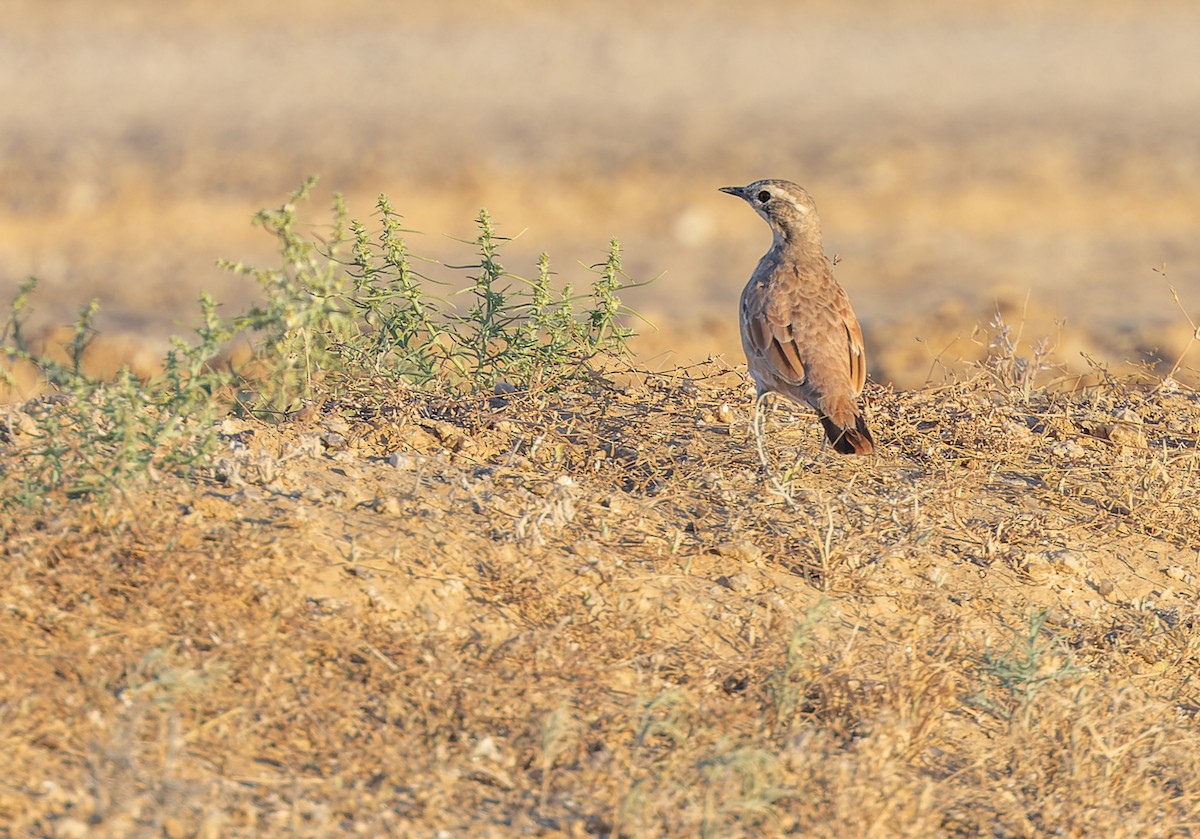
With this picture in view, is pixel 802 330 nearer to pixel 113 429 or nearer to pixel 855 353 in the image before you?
pixel 855 353

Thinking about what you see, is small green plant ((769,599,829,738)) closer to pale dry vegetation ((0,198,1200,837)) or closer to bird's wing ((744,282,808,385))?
pale dry vegetation ((0,198,1200,837))

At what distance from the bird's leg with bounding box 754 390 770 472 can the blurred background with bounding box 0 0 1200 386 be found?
3753 millimetres

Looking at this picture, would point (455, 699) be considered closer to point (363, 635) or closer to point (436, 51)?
point (363, 635)

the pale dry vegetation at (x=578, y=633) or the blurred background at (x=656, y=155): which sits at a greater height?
the blurred background at (x=656, y=155)

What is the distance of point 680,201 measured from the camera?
20250 mm

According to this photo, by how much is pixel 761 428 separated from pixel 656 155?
1656 cm

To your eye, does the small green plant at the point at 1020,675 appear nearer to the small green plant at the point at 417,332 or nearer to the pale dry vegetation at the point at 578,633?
the pale dry vegetation at the point at 578,633

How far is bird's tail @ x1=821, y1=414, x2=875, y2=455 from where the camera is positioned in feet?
18.5

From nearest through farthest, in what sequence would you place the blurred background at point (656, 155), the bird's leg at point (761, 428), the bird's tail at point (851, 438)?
the bird's leg at point (761, 428) → the bird's tail at point (851, 438) → the blurred background at point (656, 155)

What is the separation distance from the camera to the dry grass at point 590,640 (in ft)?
12.6

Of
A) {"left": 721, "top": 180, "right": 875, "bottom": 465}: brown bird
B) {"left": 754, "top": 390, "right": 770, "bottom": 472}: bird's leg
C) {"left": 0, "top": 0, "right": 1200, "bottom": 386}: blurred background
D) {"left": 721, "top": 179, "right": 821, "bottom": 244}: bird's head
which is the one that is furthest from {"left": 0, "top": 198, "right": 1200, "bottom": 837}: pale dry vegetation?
{"left": 0, "top": 0, "right": 1200, "bottom": 386}: blurred background

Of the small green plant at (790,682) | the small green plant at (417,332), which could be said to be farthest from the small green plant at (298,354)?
the small green plant at (790,682)

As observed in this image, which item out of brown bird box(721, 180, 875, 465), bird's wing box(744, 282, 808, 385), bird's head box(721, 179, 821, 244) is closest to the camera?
brown bird box(721, 180, 875, 465)

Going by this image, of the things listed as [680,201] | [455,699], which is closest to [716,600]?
[455,699]
